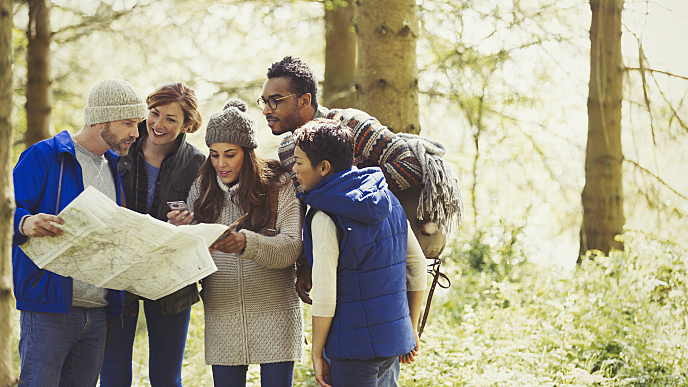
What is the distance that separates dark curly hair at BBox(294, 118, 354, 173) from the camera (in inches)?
88.1

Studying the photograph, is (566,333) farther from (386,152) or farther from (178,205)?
(178,205)

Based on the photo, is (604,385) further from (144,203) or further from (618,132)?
(618,132)

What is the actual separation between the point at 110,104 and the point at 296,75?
880mm

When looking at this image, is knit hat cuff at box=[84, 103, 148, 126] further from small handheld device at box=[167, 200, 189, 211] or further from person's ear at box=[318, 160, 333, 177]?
person's ear at box=[318, 160, 333, 177]

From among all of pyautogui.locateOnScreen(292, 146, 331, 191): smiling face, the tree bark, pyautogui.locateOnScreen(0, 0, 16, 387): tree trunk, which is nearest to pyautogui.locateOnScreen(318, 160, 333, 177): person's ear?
pyautogui.locateOnScreen(292, 146, 331, 191): smiling face

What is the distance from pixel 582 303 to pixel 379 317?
386cm

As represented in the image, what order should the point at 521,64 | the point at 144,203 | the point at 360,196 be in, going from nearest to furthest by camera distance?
the point at 360,196 → the point at 144,203 → the point at 521,64

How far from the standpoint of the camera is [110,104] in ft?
8.63

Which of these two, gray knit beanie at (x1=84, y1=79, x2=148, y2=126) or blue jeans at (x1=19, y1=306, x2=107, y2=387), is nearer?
blue jeans at (x1=19, y1=306, x2=107, y2=387)

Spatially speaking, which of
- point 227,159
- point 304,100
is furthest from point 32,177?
point 304,100

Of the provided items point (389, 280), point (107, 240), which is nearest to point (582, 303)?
point (389, 280)

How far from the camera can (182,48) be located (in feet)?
25.8

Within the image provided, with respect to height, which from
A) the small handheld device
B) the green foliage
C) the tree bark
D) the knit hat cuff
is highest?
the tree bark

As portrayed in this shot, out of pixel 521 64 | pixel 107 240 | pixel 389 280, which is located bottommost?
pixel 389 280
